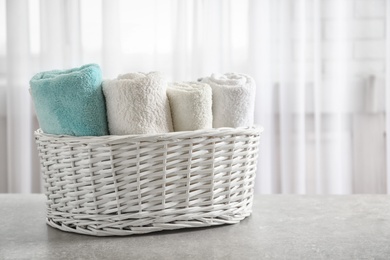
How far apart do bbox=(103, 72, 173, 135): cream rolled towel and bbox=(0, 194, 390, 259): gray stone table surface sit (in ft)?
0.54

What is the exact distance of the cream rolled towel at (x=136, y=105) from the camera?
93 cm

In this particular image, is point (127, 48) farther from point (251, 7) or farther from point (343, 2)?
point (343, 2)

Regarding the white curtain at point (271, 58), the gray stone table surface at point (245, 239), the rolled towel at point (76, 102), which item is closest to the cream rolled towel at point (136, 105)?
the rolled towel at point (76, 102)

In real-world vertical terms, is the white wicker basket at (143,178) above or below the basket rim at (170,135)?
below

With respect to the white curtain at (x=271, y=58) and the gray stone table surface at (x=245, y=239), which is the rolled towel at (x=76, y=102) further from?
the white curtain at (x=271, y=58)

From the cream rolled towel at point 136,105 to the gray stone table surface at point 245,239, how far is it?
0.54ft

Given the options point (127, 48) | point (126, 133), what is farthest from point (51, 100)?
point (127, 48)

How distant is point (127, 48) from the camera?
239 cm

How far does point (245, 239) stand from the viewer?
3.10 feet

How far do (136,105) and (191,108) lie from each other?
0.09m

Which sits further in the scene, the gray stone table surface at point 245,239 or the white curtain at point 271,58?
the white curtain at point 271,58

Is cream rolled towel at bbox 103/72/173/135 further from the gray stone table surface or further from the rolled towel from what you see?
the gray stone table surface

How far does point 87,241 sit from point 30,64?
5.20 ft

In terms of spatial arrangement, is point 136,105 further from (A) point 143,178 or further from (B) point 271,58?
(B) point 271,58
